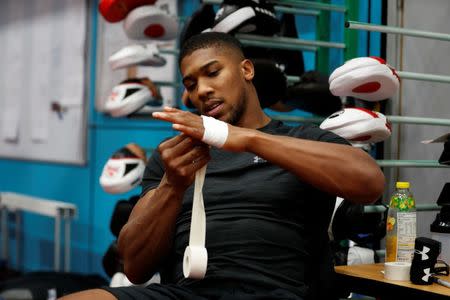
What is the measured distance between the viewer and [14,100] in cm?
599

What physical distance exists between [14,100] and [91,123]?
1.47 m

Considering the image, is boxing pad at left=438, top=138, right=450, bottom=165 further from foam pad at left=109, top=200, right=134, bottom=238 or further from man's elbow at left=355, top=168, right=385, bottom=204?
foam pad at left=109, top=200, right=134, bottom=238

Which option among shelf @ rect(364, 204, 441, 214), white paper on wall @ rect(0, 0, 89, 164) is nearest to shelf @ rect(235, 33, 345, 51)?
shelf @ rect(364, 204, 441, 214)

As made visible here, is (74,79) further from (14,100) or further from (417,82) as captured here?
(417,82)

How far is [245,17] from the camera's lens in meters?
2.63

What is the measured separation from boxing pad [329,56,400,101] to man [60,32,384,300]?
0.98ft

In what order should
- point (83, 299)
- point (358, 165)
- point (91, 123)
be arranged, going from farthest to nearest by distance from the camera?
1. point (91, 123)
2. point (358, 165)
3. point (83, 299)

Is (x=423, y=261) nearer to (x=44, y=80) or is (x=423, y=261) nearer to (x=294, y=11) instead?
(x=294, y=11)

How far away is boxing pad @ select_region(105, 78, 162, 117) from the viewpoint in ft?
10.3

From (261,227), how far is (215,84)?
480mm

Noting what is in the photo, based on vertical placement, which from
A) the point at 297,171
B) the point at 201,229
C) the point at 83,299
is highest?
the point at 297,171

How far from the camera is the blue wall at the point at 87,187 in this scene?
4.50 meters

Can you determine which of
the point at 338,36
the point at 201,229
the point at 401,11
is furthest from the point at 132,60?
the point at 201,229

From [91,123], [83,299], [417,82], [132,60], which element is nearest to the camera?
[83,299]
